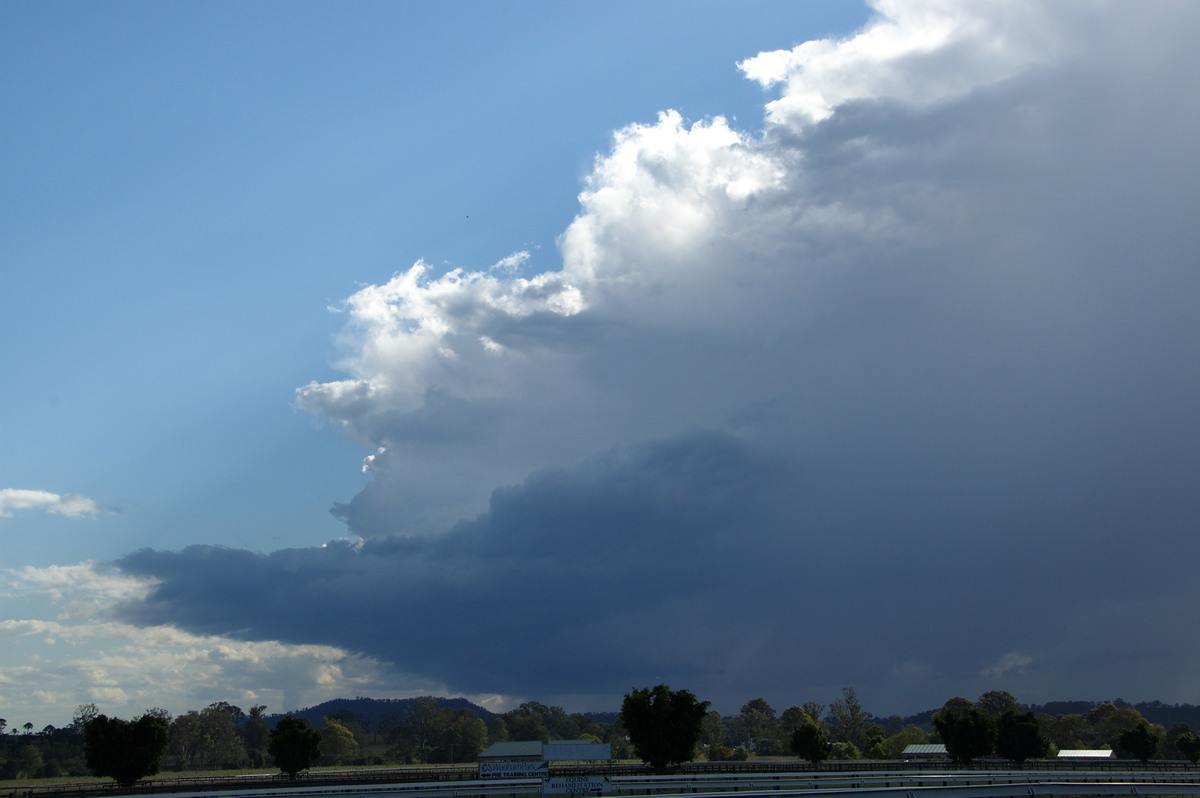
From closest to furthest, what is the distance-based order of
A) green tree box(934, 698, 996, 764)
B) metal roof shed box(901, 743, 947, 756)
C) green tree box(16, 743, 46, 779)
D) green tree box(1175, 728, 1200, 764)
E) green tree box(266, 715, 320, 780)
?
green tree box(266, 715, 320, 780) → green tree box(934, 698, 996, 764) → green tree box(1175, 728, 1200, 764) → metal roof shed box(901, 743, 947, 756) → green tree box(16, 743, 46, 779)

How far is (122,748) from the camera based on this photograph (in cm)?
8100

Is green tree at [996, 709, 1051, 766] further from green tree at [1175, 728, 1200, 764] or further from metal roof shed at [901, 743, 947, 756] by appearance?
green tree at [1175, 728, 1200, 764]

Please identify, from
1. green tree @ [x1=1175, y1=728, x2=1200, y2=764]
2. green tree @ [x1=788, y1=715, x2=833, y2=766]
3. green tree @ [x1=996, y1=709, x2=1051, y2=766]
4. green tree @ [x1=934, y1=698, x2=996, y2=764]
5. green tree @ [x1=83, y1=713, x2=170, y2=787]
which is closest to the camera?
green tree @ [x1=83, y1=713, x2=170, y2=787]

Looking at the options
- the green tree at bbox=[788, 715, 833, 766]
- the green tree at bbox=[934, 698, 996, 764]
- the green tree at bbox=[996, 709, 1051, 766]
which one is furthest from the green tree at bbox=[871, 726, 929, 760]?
the green tree at bbox=[788, 715, 833, 766]

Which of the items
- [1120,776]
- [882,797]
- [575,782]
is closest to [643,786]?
[575,782]

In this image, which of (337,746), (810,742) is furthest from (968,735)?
(337,746)

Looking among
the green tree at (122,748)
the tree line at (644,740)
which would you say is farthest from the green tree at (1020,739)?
the green tree at (122,748)

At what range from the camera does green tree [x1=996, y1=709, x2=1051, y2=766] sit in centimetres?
11275

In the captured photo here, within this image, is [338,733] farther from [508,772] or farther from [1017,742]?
[1017,742]

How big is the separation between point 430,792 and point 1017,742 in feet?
289

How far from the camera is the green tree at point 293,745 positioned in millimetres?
88500

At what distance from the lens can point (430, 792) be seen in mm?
58156

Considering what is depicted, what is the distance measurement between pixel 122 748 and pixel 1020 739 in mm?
106229

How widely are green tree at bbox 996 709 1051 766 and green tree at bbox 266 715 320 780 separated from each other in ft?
286
